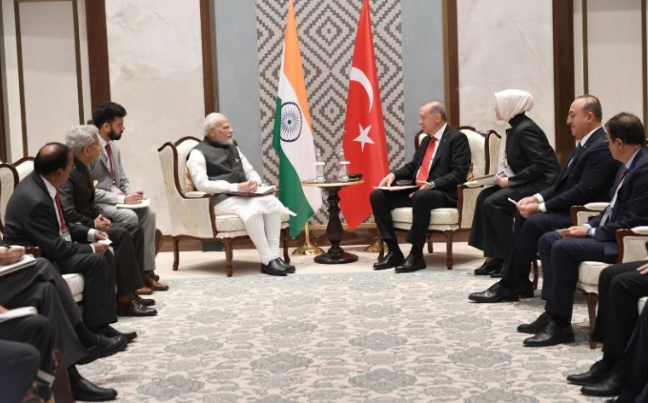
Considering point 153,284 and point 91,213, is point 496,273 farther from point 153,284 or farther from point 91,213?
point 91,213

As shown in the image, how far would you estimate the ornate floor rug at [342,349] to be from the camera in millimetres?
4621

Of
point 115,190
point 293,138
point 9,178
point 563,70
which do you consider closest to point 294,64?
point 293,138

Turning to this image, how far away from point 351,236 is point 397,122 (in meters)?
1.20

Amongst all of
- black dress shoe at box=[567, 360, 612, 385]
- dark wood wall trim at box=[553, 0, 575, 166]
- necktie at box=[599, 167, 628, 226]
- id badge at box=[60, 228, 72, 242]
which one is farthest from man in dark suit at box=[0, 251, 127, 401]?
dark wood wall trim at box=[553, 0, 575, 166]

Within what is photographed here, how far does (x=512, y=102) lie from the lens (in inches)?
287

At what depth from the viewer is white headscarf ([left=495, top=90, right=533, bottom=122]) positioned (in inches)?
287

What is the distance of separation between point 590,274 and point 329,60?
4.66 m

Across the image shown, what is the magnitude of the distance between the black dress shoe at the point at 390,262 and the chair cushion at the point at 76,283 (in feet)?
10.3

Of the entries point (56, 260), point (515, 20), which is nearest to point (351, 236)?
point (515, 20)

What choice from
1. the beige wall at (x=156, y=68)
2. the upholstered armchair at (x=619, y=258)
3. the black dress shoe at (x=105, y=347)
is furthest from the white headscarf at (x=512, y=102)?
the black dress shoe at (x=105, y=347)

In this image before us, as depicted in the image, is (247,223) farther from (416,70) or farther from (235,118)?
(416,70)

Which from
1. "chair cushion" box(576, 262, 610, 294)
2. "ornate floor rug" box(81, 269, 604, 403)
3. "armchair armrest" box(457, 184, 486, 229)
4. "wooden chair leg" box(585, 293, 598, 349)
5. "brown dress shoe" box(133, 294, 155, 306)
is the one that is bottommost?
"ornate floor rug" box(81, 269, 604, 403)

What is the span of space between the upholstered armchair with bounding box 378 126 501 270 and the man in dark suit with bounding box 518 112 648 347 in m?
2.44

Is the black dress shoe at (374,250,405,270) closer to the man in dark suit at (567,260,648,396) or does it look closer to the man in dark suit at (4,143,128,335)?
the man in dark suit at (4,143,128,335)
